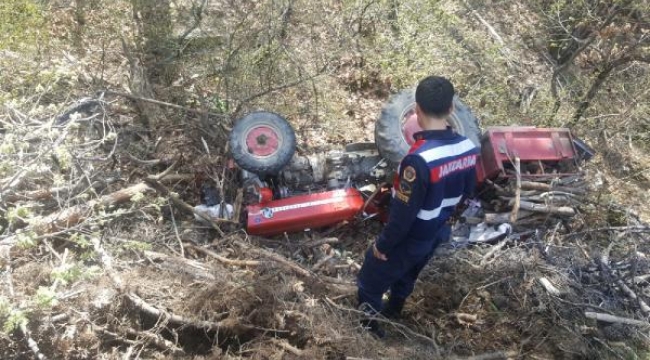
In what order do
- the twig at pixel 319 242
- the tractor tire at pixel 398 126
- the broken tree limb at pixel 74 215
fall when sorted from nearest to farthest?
the broken tree limb at pixel 74 215 → the twig at pixel 319 242 → the tractor tire at pixel 398 126

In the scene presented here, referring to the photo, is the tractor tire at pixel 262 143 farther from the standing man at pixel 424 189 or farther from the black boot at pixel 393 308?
the black boot at pixel 393 308

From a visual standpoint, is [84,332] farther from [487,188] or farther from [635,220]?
[635,220]

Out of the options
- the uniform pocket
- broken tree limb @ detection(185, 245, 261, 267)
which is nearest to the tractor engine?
broken tree limb @ detection(185, 245, 261, 267)

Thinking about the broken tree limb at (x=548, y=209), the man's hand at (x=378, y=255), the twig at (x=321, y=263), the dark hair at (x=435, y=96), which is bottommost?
the broken tree limb at (x=548, y=209)

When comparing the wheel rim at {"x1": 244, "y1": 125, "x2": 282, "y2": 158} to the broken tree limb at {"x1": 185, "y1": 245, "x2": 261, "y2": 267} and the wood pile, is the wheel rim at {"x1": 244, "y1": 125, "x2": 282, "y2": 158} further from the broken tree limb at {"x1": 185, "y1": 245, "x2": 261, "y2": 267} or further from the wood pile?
the wood pile

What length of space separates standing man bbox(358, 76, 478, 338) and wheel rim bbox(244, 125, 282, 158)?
1332mm

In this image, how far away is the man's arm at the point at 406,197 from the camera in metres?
2.72

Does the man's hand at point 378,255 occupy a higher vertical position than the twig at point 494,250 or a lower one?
higher

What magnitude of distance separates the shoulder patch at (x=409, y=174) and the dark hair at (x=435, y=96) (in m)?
0.34

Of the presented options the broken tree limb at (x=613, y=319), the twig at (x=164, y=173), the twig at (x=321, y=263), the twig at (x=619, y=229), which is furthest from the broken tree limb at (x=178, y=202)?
the twig at (x=619, y=229)

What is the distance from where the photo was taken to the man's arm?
2.72 meters

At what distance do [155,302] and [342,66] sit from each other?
4158mm

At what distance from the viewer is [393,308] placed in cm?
370

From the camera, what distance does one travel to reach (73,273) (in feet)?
8.04
